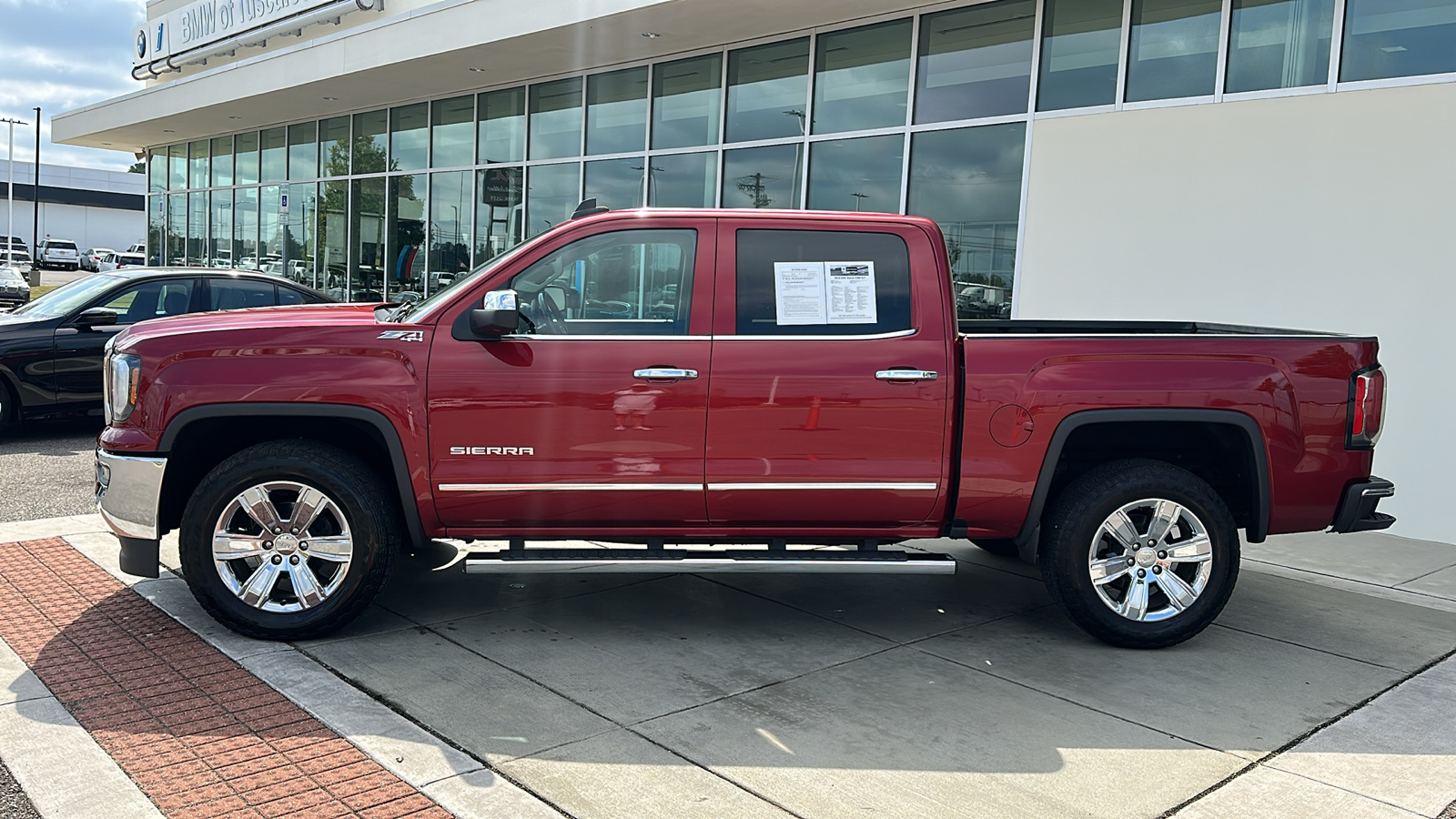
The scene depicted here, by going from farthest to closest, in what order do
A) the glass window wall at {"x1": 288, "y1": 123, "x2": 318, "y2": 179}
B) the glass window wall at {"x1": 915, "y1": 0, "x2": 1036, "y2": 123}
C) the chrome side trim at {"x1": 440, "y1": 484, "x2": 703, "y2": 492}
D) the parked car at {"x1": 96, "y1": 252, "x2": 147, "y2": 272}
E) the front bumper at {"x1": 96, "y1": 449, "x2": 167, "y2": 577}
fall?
the parked car at {"x1": 96, "y1": 252, "x2": 147, "y2": 272} → the glass window wall at {"x1": 288, "y1": 123, "x2": 318, "y2": 179} → the glass window wall at {"x1": 915, "y1": 0, "x2": 1036, "y2": 123} → the chrome side trim at {"x1": 440, "y1": 484, "x2": 703, "y2": 492} → the front bumper at {"x1": 96, "y1": 449, "x2": 167, "y2": 577}

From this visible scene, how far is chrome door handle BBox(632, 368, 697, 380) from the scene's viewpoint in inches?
195

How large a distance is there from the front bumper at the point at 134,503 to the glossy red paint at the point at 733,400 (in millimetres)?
98

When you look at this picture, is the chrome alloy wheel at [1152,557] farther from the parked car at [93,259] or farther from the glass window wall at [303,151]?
the parked car at [93,259]

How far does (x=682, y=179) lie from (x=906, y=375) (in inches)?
345

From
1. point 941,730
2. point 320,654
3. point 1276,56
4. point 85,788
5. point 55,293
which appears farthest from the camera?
point 55,293

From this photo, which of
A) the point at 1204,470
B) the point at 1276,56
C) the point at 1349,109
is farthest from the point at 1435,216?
the point at 1204,470

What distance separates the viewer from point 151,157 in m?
26.4

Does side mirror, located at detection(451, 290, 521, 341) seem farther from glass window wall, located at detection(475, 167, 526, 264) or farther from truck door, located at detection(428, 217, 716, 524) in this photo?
glass window wall, located at detection(475, 167, 526, 264)

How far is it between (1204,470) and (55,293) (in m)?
10.5

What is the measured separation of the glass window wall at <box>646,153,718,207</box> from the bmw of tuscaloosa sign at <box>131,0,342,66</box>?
690cm

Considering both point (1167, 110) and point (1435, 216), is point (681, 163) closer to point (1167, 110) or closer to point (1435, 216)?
point (1167, 110)

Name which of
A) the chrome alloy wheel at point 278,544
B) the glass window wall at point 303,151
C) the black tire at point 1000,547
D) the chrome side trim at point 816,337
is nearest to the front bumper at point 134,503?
the chrome alloy wheel at point 278,544

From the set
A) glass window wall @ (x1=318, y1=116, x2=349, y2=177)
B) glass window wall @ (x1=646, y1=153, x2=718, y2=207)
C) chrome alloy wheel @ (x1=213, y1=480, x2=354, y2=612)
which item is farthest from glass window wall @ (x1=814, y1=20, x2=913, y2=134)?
glass window wall @ (x1=318, y1=116, x2=349, y2=177)

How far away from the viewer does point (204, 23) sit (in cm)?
2080
